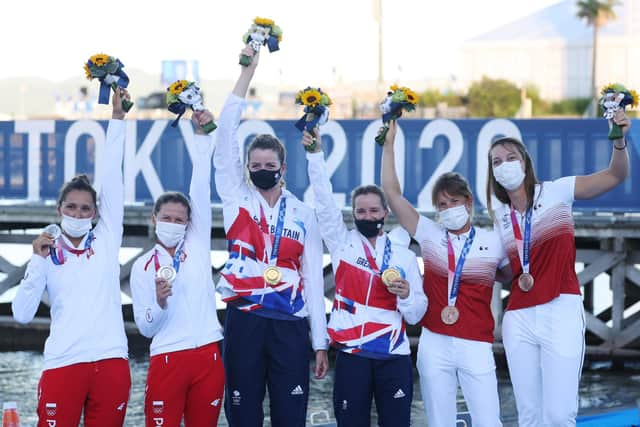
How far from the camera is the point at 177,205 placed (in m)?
6.61

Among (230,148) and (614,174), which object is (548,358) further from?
(230,148)

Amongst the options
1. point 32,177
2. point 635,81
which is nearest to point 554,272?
point 32,177

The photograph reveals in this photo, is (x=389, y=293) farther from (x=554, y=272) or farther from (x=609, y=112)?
(x=609, y=112)

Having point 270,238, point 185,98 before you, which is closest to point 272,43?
point 185,98

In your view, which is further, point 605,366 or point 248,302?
point 605,366

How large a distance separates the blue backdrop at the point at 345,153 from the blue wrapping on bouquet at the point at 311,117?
7033mm

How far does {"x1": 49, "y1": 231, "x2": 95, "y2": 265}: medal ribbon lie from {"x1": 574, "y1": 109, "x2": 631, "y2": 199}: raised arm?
9.48 ft

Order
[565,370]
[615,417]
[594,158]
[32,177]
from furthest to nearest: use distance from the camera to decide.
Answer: [32,177]
[594,158]
[615,417]
[565,370]

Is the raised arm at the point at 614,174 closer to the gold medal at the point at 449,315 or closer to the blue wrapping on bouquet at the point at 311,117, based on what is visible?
the gold medal at the point at 449,315

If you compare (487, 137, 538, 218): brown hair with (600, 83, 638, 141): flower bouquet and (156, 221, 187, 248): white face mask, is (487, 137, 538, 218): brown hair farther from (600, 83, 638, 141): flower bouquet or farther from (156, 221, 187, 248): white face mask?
(156, 221, 187, 248): white face mask

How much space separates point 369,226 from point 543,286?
1.08 m

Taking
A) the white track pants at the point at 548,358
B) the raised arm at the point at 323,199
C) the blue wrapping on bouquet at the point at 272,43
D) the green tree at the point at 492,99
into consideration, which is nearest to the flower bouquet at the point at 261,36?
the blue wrapping on bouquet at the point at 272,43

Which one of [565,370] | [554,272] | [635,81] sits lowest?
[565,370]

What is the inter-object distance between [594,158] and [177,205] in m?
7.90
